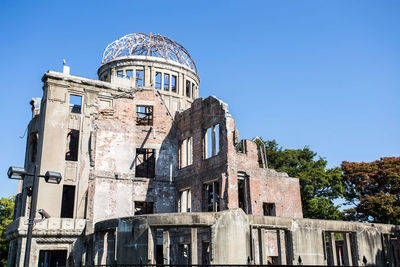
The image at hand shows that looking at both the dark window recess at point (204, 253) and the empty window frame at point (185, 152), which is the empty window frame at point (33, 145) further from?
the dark window recess at point (204, 253)

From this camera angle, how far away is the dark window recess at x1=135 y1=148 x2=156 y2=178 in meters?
26.5

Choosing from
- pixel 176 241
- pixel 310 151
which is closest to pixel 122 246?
pixel 176 241

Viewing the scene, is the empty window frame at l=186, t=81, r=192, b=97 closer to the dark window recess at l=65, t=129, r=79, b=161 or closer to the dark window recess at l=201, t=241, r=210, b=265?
the dark window recess at l=65, t=129, r=79, b=161

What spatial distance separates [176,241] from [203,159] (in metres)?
4.98

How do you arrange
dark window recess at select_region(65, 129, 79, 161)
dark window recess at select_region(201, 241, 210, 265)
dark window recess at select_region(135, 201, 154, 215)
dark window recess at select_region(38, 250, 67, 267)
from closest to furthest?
dark window recess at select_region(201, 241, 210, 265), dark window recess at select_region(38, 250, 67, 267), dark window recess at select_region(135, 201, 154, 215), dark window recess at select_region(65, 129, 79, 161)

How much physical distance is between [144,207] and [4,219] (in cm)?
1592

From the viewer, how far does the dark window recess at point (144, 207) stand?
82.0 feet

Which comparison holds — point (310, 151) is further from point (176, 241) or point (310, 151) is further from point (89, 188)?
point (89, 188)

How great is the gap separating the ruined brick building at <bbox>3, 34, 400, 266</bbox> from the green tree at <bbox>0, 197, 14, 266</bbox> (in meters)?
10.3

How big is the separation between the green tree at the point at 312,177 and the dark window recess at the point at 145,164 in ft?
39.9

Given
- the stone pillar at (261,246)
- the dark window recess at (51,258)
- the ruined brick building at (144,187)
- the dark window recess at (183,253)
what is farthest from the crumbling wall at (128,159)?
the stone pillar at (261,246)

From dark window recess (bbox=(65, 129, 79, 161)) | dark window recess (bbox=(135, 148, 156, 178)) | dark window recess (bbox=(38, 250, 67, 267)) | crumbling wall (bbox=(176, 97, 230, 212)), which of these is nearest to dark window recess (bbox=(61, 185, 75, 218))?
dark window recess (bbox=(65, 129, 79, 161))

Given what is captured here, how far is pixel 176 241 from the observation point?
74.5ft

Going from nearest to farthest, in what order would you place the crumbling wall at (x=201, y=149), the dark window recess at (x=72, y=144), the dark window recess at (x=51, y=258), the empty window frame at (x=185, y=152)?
1. the crumbling wall at (x=201, y=149)
2. the dark window recess at (x=51, y=258)
3. the empty window frame at (x=185, y=152)
4. the dark window recess at (x=72, y=144)
